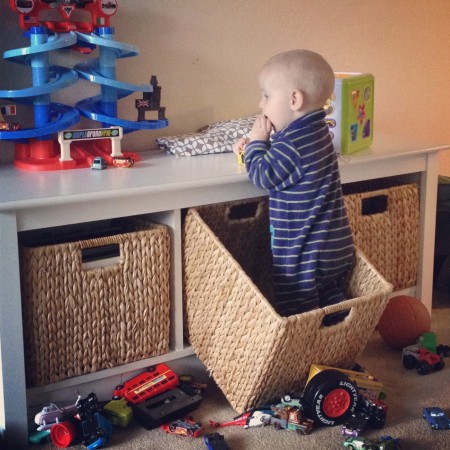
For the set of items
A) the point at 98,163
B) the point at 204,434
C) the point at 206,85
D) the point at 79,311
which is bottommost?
Answer: the point at 204,434

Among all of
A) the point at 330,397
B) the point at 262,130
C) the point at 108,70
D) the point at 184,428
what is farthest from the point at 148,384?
the point at 108,70

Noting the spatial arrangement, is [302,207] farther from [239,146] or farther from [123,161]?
[123,161]

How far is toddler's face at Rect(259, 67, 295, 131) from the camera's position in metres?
1.70

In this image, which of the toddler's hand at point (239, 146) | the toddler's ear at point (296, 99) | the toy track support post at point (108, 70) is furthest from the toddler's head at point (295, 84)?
the toy track support post at point (108, 70)

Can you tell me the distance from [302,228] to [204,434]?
486 millimetres

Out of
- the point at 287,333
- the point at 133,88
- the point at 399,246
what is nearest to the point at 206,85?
the point at 133,88

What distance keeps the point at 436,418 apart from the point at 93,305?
0.76 m

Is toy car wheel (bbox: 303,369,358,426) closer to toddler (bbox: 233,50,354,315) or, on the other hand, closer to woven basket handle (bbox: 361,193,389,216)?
toddler (bbox: 233,50,354,315)

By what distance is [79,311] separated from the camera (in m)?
1.61

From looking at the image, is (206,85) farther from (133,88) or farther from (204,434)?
(204,434)

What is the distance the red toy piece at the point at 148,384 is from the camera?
5.49 feet

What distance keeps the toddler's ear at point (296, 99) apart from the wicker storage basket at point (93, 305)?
1.29 feet

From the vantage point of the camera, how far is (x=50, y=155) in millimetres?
1771

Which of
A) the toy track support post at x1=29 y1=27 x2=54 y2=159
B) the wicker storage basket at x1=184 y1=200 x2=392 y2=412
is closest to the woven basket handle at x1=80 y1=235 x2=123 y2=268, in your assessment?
the wicker storage basket at x1=184 y1=200 x2=392 y2=412
